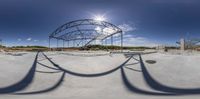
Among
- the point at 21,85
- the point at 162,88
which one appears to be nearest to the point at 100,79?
the point at 162,88

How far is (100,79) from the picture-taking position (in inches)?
403

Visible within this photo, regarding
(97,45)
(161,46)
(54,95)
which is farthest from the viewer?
(97,45)

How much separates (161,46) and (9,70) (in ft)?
65.3

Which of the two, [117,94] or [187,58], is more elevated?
[187,58]

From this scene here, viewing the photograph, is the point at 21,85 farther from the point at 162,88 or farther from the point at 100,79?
the point at 162,88

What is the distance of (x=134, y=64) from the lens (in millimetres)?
12828

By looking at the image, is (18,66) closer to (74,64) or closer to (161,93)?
(74,64)

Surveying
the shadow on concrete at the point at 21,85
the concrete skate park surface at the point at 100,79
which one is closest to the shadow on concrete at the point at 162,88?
the concrete skate park surface at the point at 100,79

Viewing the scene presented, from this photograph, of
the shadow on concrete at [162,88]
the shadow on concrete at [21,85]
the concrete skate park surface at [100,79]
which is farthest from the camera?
the shadow on concrete at [21,85]

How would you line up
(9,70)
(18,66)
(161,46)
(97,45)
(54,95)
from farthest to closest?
(97,45)
(161,46)
(18,66)
(9,70)
(54,95)

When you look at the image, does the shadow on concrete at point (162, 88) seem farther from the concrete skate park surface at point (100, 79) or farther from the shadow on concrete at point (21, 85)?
the shadow on concrete at point (21, 85)

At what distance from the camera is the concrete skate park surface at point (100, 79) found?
25.7 ft

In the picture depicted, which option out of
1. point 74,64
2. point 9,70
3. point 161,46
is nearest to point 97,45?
point 161,46

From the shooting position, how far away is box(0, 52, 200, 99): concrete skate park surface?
25.7ft
